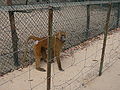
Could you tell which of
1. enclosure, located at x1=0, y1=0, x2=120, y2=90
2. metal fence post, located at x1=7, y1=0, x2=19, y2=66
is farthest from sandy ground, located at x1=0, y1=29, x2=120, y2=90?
metal fence post, located at x1=7, y1=0, x2=19, y2=66

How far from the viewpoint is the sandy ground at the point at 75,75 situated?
160 inches

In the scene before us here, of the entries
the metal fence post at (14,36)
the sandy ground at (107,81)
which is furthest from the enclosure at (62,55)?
the sandy ground at (107,81)

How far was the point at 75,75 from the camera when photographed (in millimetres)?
4492

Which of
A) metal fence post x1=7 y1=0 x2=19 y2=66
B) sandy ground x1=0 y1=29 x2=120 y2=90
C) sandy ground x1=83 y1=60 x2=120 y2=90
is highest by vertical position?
metal fence post x1=7 y1=0 x2=19 y2=66

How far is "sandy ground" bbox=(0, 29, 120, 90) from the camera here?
405 cm

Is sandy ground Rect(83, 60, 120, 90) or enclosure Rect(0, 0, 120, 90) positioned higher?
enclosure Rect(0, 0, 120, 90)

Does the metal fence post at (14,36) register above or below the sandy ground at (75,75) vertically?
above

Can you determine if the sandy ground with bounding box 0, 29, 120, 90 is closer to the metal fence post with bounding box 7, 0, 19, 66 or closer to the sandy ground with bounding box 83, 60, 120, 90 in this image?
the sandy ground with bounding box 83, 60, 120, 90

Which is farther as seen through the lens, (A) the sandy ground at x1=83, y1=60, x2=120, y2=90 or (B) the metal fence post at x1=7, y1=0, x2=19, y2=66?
(B) the metal fence post at x1=7, y1=0, x2=19, y2=66

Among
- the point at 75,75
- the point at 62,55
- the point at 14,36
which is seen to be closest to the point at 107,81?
the point at 75,75

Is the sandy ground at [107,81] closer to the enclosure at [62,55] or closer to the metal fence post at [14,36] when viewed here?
the enclosure at [62,55]

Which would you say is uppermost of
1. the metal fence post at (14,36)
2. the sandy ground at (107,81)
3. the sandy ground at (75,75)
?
the metal fence post at (14,36)

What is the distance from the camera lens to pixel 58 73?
14.9 ft

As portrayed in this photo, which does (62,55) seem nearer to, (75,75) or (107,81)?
Answer: (75,75)
